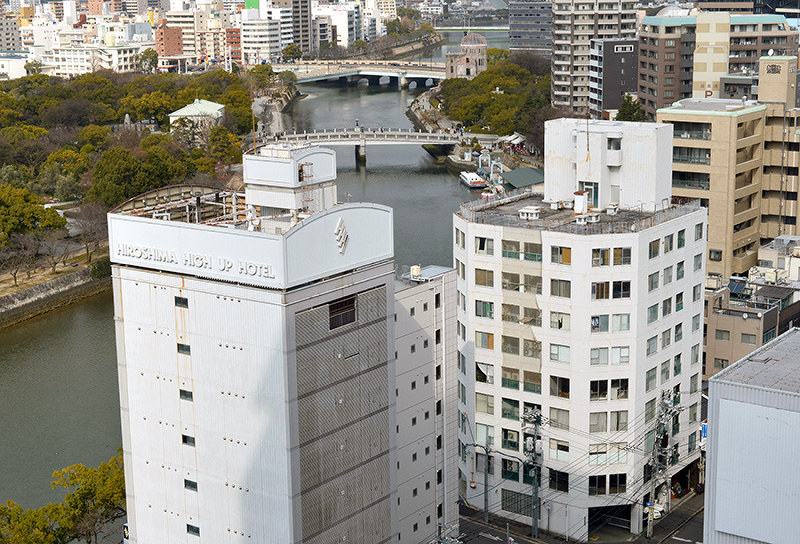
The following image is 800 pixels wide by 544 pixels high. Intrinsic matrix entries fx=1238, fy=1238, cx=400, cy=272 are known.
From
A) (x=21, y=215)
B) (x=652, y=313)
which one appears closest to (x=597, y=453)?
(x=652, y=313)

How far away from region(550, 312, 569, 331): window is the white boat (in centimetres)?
2410

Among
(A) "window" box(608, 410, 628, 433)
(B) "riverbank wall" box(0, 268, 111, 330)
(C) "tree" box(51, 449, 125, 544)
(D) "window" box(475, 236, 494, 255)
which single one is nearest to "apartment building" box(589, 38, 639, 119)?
(B) "riverbank wall" box(0, 268, 111, 330)

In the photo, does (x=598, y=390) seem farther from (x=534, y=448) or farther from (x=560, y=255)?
(x=560, y=255)

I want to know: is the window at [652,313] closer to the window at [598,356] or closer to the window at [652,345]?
the window at [652,345]

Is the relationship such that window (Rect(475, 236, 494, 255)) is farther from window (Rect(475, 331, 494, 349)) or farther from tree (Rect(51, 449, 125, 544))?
tree (Rect(51, 449, 125, 544))

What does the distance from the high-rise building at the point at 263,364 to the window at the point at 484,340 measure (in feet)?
12.3

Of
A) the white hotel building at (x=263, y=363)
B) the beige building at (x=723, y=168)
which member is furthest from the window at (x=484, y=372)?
the beige building at (x=723, y=168)

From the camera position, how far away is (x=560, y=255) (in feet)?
51.1

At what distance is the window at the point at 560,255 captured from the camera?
50.8ft

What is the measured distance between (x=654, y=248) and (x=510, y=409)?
2.84 metres

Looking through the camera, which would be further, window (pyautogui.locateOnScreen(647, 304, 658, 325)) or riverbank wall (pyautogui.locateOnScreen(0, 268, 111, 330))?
riverbank wall (pyautogui.locateOnScreen(0, 268, 111, 330))

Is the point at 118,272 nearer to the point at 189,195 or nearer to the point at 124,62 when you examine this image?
the point at 189,195

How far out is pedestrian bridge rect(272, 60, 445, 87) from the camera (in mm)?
68188

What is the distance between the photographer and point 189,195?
14.5 metres
